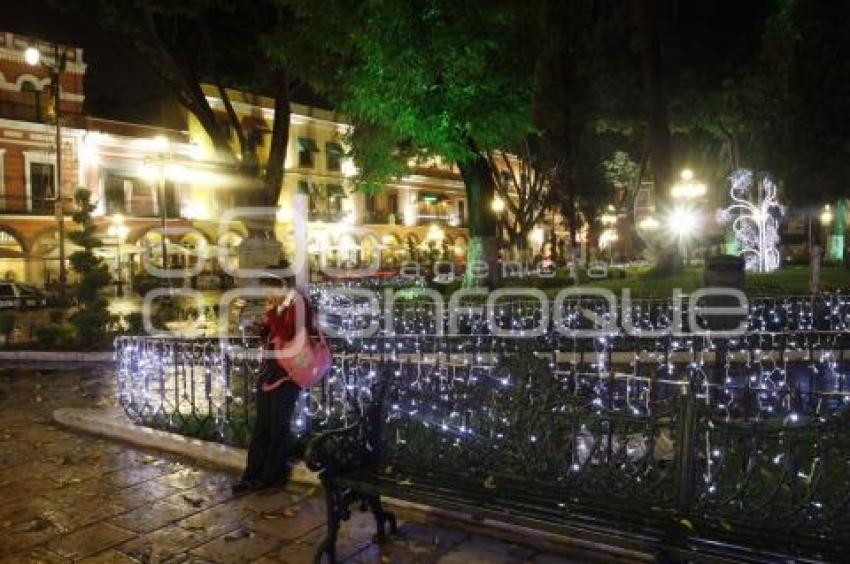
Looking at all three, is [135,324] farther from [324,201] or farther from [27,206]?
[324,201]

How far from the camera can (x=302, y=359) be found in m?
5.50

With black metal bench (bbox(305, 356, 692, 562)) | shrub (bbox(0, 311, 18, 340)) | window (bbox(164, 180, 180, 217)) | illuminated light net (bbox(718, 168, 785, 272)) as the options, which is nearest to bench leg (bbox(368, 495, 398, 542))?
black metal bench (bbox(305, 356, 692, 562))

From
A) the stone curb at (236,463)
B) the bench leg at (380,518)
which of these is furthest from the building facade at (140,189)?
the bench leg at (380,518)

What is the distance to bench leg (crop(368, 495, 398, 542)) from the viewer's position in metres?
4.70

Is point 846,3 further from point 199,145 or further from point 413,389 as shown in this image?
point 199,145

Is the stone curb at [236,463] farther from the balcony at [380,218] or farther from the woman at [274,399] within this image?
the balcony at [380,218]

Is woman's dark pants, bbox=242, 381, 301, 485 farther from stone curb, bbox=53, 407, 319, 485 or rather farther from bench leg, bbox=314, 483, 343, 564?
bench leg, bbox=314, 483, 343, 564

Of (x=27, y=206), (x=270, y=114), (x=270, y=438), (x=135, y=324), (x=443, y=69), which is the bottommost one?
(x=270, y=438)

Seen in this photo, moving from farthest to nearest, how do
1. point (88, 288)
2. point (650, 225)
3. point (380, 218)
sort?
point (380, 218), point (650, 225), point (88, 288)

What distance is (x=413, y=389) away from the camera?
4969mm

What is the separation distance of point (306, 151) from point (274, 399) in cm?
4406

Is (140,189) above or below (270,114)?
below

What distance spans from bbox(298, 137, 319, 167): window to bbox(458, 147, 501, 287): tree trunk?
32502 mm

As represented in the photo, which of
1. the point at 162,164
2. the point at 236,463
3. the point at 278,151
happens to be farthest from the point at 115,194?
the point at 236,463
